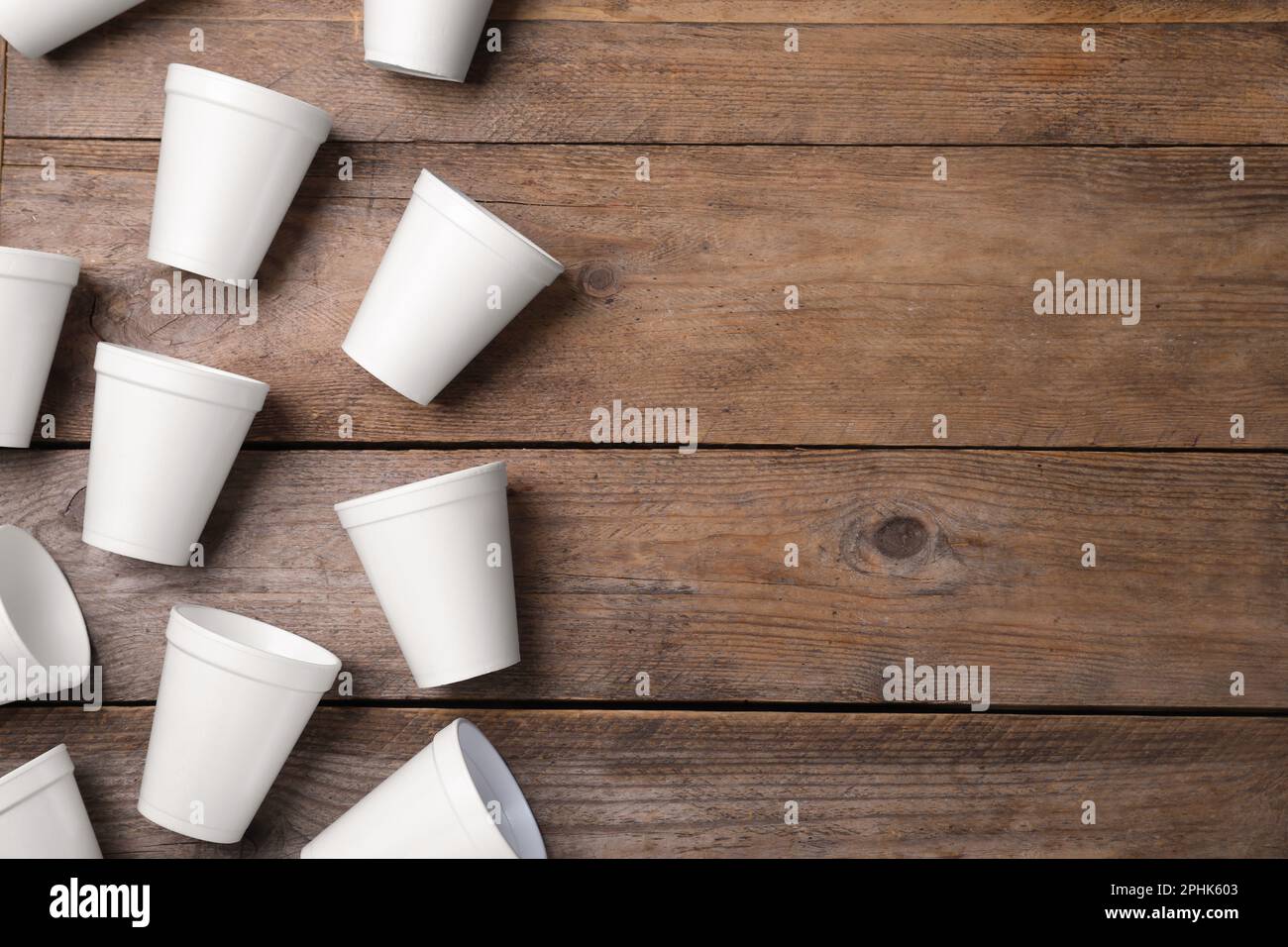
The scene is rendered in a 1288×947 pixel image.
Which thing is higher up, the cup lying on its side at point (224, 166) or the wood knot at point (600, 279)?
the cup lying on its side at point (224, 166)

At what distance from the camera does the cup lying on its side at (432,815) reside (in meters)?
0.82

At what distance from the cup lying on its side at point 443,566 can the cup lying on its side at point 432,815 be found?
0.07m

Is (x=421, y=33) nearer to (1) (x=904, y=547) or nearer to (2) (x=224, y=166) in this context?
(2) (x=224, y=166)

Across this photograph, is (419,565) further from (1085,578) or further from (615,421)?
(1085,578)

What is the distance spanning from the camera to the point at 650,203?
976 mm

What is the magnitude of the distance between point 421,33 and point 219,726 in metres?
0.66

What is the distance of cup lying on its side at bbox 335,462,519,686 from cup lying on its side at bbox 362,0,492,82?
15.3 inches

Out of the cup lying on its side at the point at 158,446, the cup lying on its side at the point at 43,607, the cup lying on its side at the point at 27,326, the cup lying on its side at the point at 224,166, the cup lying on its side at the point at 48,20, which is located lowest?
the cup lying on its side at the point at 43,607

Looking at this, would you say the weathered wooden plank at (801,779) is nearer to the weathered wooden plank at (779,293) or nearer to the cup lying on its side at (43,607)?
the cup lying on its side at (43,607)

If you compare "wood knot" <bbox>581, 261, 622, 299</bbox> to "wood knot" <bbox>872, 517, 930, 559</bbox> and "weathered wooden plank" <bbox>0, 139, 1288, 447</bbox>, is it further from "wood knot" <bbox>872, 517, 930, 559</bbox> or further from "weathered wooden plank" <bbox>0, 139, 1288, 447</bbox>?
"wood knot" <bbox>872, 517, 930, 559</bbox>

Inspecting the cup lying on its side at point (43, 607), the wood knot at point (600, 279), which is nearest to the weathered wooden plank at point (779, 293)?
the wood knot at point (600, 279)

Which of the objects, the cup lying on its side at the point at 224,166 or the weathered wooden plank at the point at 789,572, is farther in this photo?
the weathered wooden plank at the point at 789,572

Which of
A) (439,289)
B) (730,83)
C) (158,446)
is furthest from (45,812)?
(730,83)

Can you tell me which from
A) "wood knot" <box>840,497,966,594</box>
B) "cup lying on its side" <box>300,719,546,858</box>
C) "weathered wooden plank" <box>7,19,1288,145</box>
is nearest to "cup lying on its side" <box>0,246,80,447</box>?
"weathered wooden plank" <box>7,19,1288,145</box>
